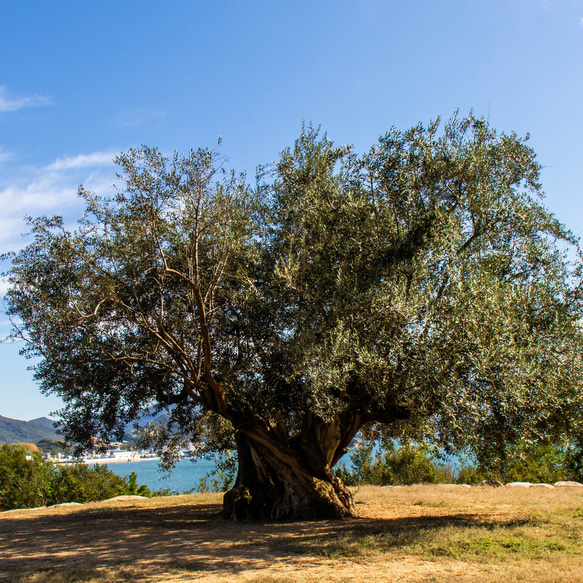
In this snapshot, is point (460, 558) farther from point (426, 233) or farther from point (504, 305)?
point (426, 233)

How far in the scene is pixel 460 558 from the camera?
8133 millimetres

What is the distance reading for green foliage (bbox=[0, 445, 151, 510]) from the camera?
69.2ft

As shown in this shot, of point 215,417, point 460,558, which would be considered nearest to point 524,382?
point 460,558

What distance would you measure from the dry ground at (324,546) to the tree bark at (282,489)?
813 mm

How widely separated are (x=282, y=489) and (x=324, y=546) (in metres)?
4.76

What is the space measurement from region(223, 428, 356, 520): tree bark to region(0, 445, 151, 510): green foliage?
36.7ft

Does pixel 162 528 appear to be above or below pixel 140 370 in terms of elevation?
below

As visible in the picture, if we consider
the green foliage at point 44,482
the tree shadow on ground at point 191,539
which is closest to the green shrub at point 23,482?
the green foliage at point 44,482

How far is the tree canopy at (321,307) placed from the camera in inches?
378

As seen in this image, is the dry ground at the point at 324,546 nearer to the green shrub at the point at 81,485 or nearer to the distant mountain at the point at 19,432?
the green shrub at the point at 81,485

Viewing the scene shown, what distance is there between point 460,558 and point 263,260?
760 centimetres

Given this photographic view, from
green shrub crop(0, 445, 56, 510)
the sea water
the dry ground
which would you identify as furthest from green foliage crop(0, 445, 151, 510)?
the dry ground

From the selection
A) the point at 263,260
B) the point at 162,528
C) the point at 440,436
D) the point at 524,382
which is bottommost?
the point at 162,528

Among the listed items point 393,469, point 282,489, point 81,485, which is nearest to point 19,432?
point 81,485
